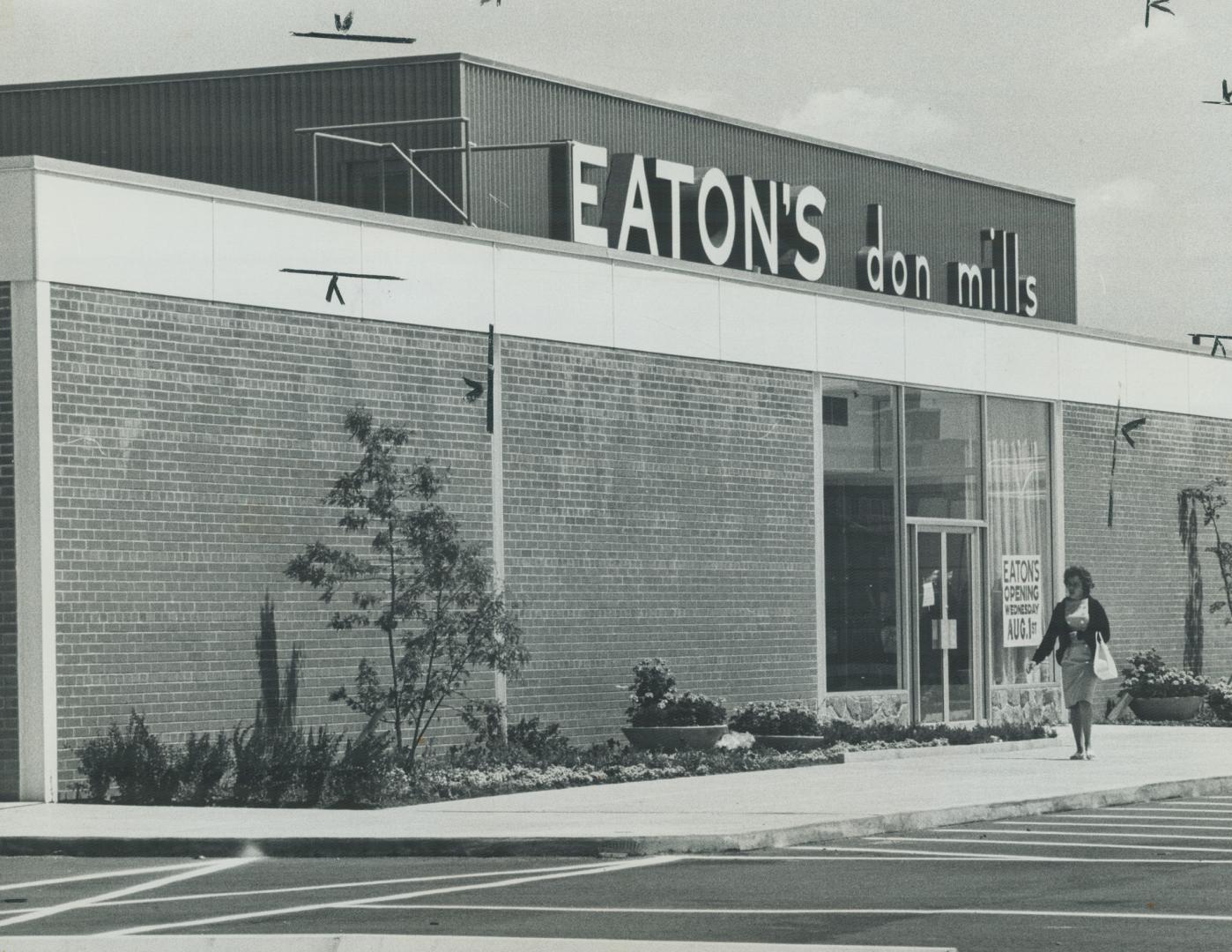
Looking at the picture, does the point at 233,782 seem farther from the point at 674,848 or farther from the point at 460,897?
the point at 460,897

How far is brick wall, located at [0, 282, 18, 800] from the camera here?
16562mm

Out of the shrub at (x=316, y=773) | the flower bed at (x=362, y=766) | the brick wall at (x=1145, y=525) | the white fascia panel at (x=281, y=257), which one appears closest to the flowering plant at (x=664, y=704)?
the flower bed at (x=362, y=766)

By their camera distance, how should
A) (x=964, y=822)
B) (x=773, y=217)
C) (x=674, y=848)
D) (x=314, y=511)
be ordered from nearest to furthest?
1. (x=674, y=848)
2. (x=964, y=822)
3. (x=314, y=511)
4. (x=773, y=217)

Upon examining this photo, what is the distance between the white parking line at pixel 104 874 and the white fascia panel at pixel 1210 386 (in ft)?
67.1

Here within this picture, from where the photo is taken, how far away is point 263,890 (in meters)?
11.8

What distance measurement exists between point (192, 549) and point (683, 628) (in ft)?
20.9

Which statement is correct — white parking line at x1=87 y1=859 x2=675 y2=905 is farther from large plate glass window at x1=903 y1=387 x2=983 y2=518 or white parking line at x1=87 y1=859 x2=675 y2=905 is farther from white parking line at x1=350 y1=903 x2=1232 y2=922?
large plate glass window at x1=903 y1=387 x2=983 y2=518

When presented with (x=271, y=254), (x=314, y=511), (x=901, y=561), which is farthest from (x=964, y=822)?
(x=901, y=561)

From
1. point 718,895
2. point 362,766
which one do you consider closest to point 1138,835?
point 718,895

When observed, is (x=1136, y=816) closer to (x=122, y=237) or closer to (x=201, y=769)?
(x=201, y=769)

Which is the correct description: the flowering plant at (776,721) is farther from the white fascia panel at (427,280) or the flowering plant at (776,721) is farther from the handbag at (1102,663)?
the white fascia panel at (427,280)

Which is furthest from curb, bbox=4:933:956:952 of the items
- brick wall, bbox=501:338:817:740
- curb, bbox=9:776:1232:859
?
brick wall, bbox=501:338:817:740

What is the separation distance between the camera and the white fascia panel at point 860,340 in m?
24.3

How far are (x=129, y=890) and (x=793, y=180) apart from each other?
1981 cm
